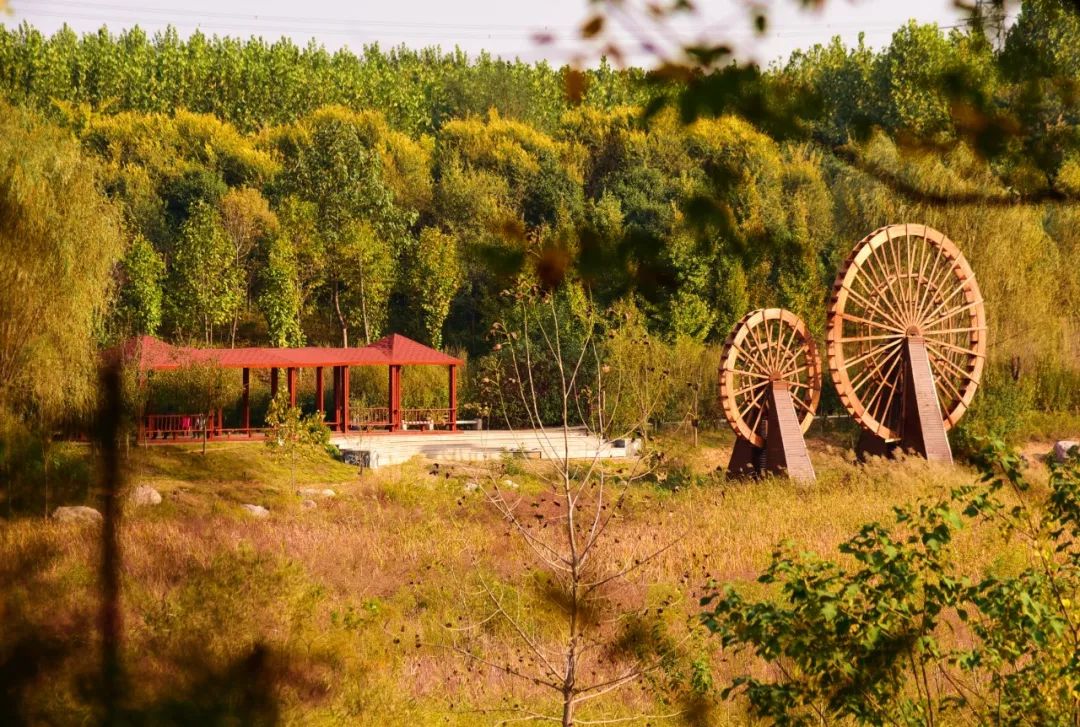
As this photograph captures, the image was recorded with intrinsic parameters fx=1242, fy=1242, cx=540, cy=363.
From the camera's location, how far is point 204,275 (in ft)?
101

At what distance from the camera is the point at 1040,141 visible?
3.02 metres

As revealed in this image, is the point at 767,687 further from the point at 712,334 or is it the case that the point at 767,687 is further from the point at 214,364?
the point at 712,334

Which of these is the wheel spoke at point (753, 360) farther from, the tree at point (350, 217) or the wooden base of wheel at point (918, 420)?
the tree at point (350, 217)

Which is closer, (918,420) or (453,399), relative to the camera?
(918,420)

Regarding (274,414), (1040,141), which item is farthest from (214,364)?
(1040,141)

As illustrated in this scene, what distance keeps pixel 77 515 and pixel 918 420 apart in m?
12.8

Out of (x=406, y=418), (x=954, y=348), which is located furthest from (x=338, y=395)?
(x=954, y=348)

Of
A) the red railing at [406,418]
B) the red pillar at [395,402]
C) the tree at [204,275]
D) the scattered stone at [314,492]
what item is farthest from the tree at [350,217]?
Answer: the scattered stone at [314,492]

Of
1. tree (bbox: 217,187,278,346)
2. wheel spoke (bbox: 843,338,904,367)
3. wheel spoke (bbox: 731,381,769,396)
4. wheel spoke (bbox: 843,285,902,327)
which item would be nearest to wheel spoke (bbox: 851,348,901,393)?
wheel spoke (bbox: 843,338,904,367)

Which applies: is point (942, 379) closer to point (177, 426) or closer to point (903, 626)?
point (177, 426)

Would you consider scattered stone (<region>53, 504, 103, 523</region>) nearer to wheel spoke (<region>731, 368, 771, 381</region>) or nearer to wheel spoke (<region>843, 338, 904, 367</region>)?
wheel spoke (<region>731, 368, 771, 381</region>)

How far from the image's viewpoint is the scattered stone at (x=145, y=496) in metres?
16.0

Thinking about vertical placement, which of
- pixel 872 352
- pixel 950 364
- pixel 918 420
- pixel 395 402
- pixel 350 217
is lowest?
pixel 395 402

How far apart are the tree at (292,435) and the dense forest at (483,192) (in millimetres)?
3645
